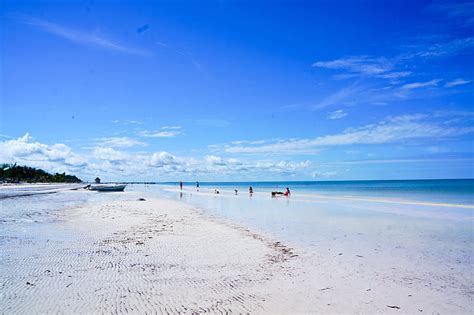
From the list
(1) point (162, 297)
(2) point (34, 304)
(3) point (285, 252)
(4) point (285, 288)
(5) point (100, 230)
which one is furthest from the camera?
(5) point (100, 230)

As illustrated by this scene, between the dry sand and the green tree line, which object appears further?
the green tree line

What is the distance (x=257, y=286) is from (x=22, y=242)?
873 cm

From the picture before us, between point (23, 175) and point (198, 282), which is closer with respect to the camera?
point (198, 282)

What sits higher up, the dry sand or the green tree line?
the green tree line

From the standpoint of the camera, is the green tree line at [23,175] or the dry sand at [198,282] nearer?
the dry sand at [198,282]

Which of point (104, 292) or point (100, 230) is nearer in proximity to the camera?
point (104, 292)

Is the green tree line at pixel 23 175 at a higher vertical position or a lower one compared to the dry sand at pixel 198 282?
higher

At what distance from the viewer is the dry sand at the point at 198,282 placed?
5.93 m

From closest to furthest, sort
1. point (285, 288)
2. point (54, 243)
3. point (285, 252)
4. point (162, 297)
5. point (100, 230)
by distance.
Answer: point (162, 297) → point (285, 288) → point (285, 252) → point (54, 243) → point (100, 230)

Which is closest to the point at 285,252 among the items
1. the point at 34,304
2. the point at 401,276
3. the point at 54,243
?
the point at 401,276

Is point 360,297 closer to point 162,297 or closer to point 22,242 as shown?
point 162,297

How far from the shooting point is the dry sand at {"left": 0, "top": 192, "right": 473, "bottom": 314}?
5934 millimetres

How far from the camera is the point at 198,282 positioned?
7.27 metres

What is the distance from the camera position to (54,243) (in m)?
11.2
